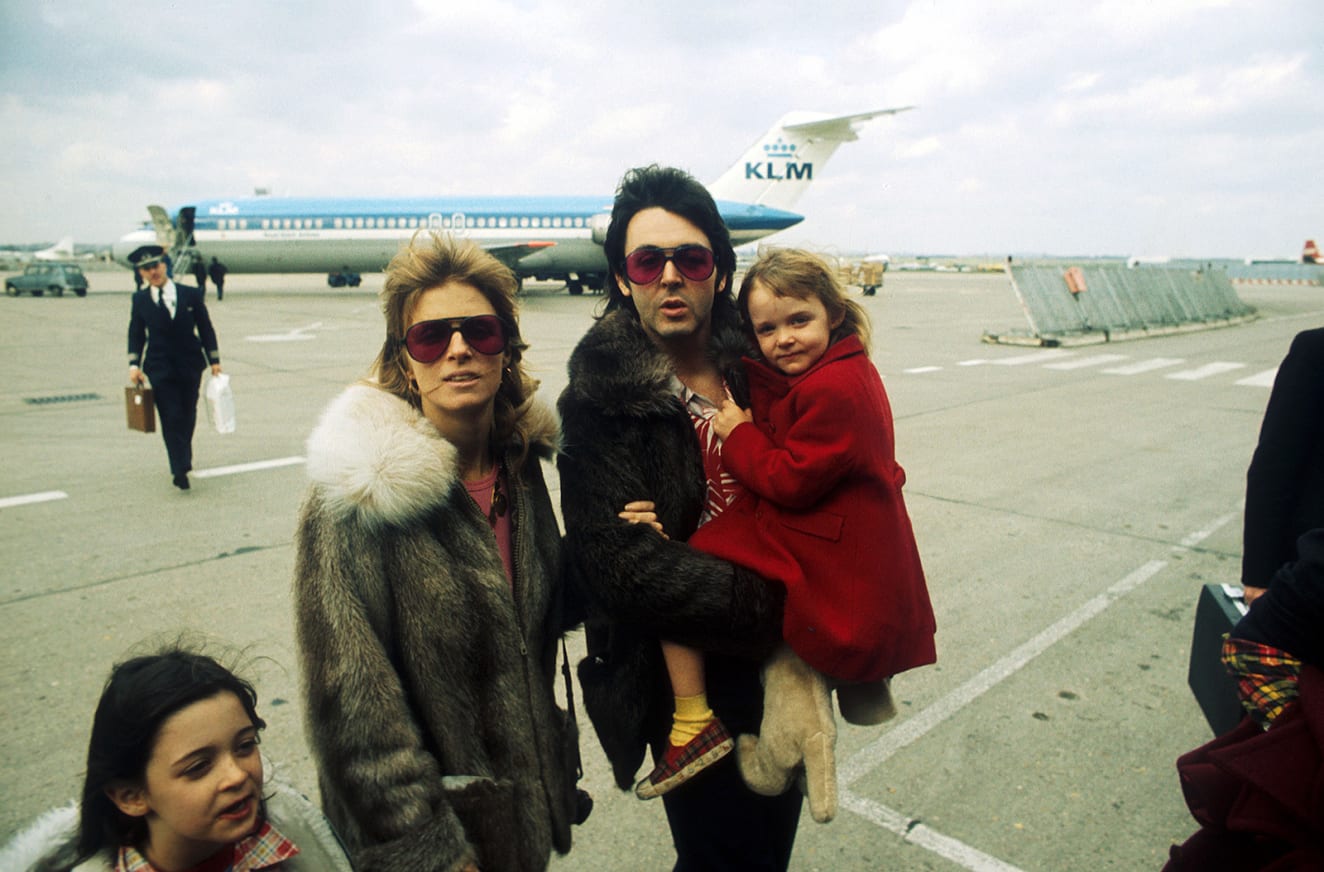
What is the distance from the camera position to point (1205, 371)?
14.1 m

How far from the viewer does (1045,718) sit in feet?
12.0

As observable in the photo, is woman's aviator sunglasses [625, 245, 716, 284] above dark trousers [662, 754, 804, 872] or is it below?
above

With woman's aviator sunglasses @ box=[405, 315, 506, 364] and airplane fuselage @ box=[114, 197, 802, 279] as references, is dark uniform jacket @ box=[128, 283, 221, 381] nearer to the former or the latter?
woman's aviator sunglasses @ box=[405, 315, 506, 364]

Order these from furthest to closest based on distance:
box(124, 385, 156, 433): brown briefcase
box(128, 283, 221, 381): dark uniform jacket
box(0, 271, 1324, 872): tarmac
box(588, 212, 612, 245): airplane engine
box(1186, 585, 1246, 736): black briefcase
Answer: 1. box(588, 212, 612, 245): airplane engine
2. box(128, 283, 221, 381): dark uniform jacket
3. box(124, 385, 156, 433): brown briefcase
4. box(0, 271, 1324, 872): tarmac
5. box(1186, 585, 1246, 736): black briefcase

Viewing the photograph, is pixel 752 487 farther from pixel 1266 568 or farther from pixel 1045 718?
pixel 1045 718

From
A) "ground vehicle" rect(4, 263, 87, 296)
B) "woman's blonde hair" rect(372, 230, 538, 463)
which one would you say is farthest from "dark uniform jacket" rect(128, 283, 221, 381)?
"ground vehicle" rect(4, 263, 87, 296)

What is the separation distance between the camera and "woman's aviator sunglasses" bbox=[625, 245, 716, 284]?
1920 mm

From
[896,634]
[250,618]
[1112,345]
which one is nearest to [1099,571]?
[896,634]

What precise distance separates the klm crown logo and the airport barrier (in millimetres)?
15398

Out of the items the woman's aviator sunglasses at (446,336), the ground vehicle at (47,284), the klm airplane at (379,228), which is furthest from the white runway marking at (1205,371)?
the ground vehicle at (47,284)

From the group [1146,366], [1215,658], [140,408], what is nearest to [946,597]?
[1215,658]

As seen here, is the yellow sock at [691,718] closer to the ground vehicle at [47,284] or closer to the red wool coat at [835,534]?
the red wool coat at [835,534]

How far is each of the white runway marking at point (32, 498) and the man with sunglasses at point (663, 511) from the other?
259 inches

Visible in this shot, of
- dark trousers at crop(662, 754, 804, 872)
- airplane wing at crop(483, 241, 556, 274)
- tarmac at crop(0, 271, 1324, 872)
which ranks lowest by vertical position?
tarmac at crop(0, 271, 1324, 872)
